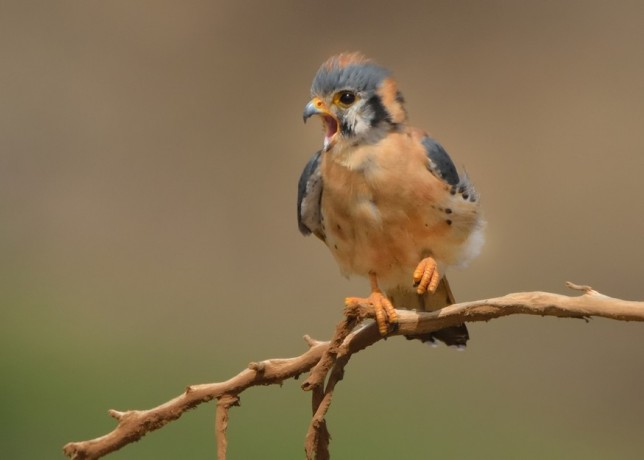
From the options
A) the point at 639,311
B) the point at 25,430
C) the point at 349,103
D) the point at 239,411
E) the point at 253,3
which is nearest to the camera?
the point at 639,311

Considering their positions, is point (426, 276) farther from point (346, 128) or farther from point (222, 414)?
point (222, 414)

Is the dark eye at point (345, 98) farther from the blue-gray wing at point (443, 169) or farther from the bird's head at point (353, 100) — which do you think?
the blue-gray wing at point (443, 169)

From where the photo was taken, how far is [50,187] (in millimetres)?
3238

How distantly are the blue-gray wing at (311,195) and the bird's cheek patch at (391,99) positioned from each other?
0.17m

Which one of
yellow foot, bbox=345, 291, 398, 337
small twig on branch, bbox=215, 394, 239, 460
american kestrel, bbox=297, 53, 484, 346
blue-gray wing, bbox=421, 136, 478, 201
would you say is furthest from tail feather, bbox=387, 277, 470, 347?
small twig on branch, bbox=215, 394, 239, 460

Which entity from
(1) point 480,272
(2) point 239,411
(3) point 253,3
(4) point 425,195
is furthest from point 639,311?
(3) point 253,3

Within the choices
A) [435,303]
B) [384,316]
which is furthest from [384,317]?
[435,303]

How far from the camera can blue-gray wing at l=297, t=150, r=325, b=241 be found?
1.76 metres

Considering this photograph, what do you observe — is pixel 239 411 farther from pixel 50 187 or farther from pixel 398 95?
pixel 398 95

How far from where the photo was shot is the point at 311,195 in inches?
69.8

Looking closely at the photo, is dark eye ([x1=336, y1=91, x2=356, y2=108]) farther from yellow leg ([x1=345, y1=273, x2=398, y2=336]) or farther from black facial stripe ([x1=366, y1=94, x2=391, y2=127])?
yellow leg ([x1=345, y1=273, x2=398, y2=336])

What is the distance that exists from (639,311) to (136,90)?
2253mm

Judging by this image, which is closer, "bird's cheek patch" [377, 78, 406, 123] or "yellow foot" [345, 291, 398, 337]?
"yellow foot" [345, 291, 398, 337]

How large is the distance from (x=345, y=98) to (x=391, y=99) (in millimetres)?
97
